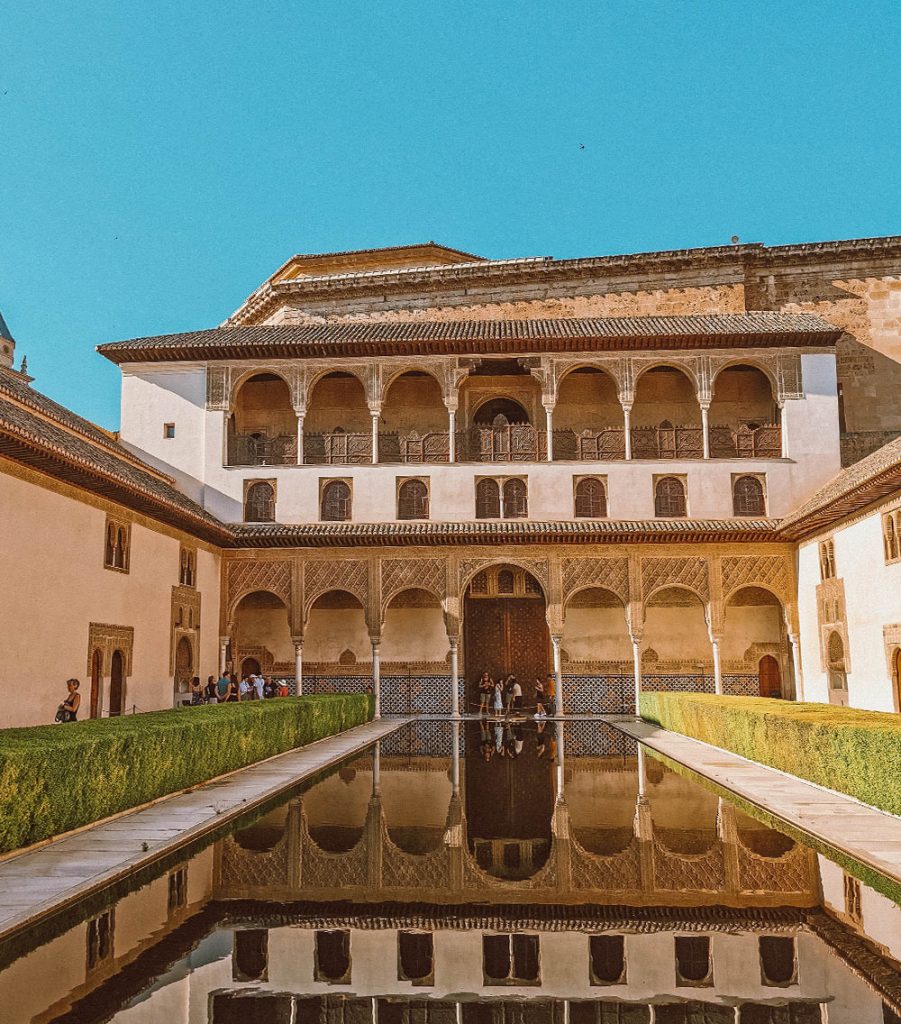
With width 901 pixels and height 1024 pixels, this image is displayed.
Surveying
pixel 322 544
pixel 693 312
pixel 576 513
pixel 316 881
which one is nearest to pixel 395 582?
pixel 322 544

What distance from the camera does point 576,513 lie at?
79.8 ft

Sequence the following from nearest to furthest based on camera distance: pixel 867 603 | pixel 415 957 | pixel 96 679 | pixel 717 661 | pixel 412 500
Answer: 1. pixel 415 957
2. pixel 96 679
3. pixel 867 603
4. pixel 717 661
5. pixel 412 500

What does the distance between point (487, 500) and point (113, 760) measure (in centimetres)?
1557

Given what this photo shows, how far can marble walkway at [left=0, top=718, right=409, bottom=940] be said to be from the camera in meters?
6.57

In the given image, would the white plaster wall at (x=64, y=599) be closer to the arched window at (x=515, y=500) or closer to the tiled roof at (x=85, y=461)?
the tiled roof at (x=85, y=461)

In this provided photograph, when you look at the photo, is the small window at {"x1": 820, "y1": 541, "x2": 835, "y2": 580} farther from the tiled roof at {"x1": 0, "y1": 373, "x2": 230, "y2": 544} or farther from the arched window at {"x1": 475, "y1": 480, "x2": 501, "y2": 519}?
the tiled roof at {"x1": 0, "y1": 373, "x2": 230, "y2": 544}

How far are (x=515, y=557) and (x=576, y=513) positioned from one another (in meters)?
1.80

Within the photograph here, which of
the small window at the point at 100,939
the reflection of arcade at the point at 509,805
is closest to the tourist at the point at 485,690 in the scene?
the reflection of arcade at the point at 509,805

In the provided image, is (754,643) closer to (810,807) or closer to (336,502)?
(336,502)

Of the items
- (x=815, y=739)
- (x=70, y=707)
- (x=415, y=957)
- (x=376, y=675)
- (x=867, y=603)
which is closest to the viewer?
(x=415, y=957)

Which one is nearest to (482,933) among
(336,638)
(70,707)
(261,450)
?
(70,707)

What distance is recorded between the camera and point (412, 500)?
2478cm

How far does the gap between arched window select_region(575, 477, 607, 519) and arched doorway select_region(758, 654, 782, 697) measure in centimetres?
602

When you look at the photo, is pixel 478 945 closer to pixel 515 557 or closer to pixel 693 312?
pixel 515 557
